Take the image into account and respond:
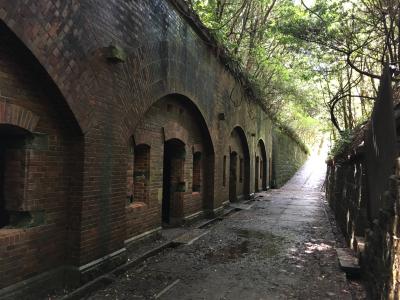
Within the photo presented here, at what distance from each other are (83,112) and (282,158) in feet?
82.0

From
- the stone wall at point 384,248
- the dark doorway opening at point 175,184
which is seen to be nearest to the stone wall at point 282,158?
the dark doorway opening at point 175,184

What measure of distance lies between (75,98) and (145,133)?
2.72 m

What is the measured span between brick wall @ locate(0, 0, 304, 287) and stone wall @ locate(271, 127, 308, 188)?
18280 mm

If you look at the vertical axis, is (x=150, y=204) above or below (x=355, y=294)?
above

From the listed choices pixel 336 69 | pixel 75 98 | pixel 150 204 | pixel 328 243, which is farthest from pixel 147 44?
pixel 336 69

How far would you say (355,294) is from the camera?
5.61 m

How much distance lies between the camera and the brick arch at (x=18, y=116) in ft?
13.6

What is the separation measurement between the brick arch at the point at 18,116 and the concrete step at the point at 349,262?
5204 mm

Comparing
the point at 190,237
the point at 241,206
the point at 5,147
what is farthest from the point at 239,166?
the point at 5,147

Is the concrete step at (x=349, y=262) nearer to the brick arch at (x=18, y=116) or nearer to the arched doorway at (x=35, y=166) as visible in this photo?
the arched doorway at (x=35, y=166)

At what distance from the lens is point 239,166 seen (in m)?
16.5

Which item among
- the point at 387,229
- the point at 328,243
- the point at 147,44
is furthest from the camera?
the point at 328,243

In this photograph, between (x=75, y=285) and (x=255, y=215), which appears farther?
(x=255, y=215)

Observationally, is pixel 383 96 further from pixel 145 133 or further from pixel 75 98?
pixel 145 133
